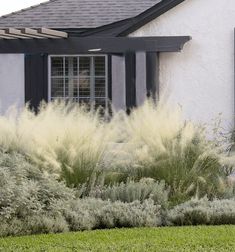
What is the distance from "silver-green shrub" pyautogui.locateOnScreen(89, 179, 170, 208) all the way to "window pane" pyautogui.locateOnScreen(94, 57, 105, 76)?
809cm

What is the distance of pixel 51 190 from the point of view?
8.88m

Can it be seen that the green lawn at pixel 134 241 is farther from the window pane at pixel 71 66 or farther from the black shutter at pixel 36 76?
the window pane at pixel 71 66

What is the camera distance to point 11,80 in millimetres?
17906

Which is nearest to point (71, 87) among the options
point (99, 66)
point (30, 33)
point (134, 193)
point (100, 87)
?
point (100, 87)

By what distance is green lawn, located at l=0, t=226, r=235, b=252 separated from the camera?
772 cm

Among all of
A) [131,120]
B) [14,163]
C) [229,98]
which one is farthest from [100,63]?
[14,163]

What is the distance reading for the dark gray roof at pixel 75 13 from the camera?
714 inches

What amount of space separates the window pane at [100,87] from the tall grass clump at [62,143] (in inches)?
262

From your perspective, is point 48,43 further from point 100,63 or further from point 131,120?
point 131,120

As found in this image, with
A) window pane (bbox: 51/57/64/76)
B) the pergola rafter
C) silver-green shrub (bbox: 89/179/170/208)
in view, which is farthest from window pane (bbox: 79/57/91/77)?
silver-green shrub (bbox: 89/179/170/208)

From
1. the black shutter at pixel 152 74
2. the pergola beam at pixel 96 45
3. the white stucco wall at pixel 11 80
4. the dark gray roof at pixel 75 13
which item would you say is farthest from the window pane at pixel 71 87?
the black shutter at pixel 152 74

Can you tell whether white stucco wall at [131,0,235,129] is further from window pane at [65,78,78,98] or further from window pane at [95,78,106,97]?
window pane at [65,78,78,98]

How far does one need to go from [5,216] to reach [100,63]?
32.6 ft

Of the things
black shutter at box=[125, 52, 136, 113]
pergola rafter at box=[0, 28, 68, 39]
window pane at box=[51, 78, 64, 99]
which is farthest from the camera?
window pane at box=[51, 78, 64, 99]
